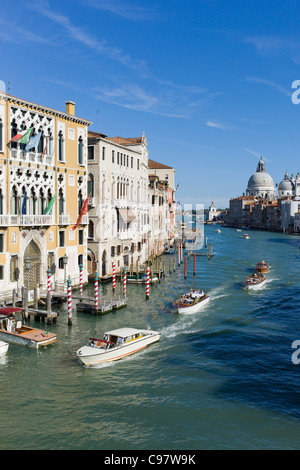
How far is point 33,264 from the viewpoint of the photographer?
25.0m

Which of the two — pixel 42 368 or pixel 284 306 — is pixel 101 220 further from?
pixel 42 368

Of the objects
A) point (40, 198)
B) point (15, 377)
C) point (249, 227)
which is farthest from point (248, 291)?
point (249, 227)

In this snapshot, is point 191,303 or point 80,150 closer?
point 191,303

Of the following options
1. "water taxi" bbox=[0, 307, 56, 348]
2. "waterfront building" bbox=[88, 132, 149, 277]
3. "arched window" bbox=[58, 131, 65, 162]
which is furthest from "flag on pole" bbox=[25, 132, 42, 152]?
"water taxi" bbox=[0, 307, 56, 348]

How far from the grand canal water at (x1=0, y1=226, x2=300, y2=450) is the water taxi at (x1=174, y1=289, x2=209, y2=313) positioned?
0.71 m

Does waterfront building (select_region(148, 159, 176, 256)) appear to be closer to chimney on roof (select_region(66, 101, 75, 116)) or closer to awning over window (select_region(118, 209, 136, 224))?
awning over window (select_region(118, 209, 136, 224))

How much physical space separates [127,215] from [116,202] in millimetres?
2539

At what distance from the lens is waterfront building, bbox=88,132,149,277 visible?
31.5 metres

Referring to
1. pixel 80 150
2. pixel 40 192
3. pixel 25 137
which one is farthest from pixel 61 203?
pixel 25 137

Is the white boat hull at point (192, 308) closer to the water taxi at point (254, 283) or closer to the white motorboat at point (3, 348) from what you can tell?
the water taxi at point (254, 283)

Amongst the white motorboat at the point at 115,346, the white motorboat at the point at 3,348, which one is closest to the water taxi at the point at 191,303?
the white motorboat at the point at 115,346

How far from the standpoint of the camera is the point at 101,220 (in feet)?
104

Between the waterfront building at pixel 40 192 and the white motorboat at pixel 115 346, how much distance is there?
6.89 meters

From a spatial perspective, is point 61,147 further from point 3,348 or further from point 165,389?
point 165,389
